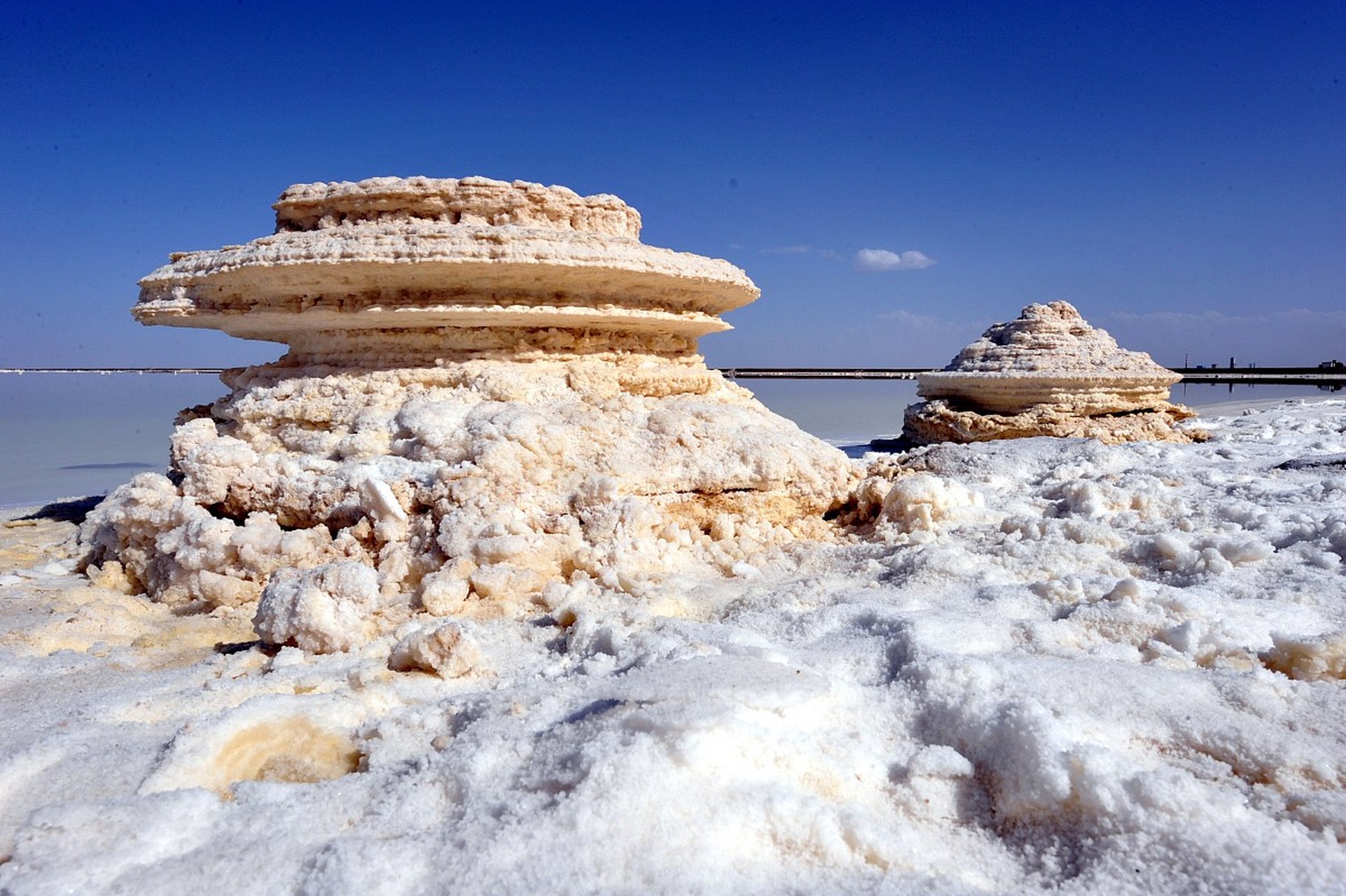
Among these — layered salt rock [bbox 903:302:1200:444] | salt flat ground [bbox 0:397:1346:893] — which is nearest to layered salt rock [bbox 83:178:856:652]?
salt flat ground [bbox 0:397:1346:893]

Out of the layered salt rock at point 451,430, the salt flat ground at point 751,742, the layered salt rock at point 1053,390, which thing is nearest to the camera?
the salt flat ground at point 751,742

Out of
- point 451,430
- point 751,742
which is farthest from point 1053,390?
point 751,742

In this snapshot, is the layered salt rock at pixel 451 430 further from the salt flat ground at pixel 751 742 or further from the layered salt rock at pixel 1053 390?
the layered salt rock at pixel 1053 390

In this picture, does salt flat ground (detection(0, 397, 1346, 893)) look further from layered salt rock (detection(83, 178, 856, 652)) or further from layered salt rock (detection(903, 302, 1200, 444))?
layered salt rock (detection(903, 302, 1200, 444))

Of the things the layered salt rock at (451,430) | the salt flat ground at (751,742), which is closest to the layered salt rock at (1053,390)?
the layered salt rock at (451,430)

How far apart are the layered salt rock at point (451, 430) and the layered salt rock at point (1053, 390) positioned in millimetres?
4433

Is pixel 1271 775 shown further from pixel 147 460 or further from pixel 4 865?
pixel 147 460

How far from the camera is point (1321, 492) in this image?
9.00 feet

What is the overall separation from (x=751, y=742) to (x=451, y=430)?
192 centimetres

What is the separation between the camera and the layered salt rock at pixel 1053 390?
7.14 meters

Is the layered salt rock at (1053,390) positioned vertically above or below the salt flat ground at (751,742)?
above

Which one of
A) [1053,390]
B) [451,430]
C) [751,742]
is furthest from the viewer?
[1053,390]

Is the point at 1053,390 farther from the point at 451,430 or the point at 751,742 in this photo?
the point at 751,742

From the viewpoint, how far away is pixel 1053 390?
728cm
